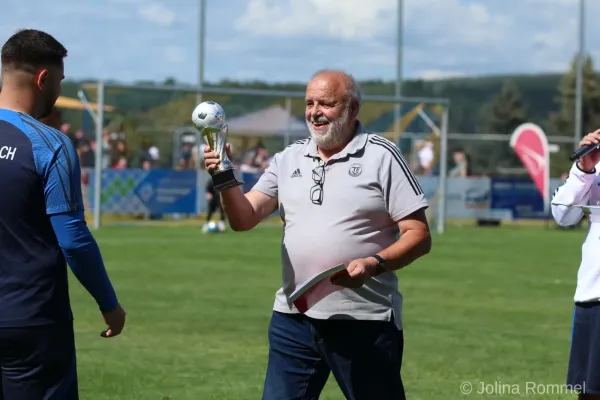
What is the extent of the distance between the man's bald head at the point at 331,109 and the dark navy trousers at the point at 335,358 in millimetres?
910

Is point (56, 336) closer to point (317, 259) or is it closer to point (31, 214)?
point (31, 214)

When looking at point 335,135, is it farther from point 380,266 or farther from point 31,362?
point 31,362

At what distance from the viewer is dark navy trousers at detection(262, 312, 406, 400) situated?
6.09 metres

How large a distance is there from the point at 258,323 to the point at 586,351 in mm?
6762

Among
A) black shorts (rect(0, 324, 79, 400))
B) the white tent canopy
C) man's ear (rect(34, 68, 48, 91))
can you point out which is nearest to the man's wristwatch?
black shorts (rect(0, 324, 79, 400))

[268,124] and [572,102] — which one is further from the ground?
[572,102]

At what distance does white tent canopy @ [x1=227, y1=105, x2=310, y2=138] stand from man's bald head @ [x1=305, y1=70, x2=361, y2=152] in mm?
28099

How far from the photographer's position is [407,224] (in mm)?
6066

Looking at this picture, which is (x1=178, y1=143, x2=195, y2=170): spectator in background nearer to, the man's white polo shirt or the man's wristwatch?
the man's white polo shirt

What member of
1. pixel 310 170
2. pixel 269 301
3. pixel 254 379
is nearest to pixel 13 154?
pixel 310 170

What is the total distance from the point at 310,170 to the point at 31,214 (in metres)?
1.62

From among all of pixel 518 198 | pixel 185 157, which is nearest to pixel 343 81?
Result: pixel 185 157

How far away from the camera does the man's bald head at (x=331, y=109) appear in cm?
619

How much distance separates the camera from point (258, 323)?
13555mm
